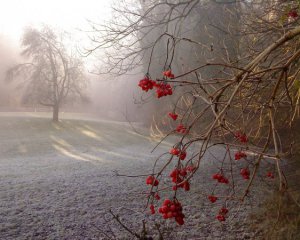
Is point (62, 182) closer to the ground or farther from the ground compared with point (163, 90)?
closer to the ground

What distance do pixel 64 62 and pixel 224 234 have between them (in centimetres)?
1950

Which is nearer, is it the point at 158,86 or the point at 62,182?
the point at 158,86

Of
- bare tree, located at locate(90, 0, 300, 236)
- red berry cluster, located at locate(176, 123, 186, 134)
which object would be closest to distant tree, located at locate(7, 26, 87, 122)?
bare tree, located at locate(90, 0, 300, 236)

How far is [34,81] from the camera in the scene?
2212 cm

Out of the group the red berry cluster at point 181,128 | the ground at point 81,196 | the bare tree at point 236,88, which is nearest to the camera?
the bare tree at point 236,88

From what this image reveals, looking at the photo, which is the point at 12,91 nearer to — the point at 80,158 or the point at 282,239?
the point at 80,158

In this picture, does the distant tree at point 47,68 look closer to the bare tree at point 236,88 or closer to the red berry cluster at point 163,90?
the bare tree at point 236,88

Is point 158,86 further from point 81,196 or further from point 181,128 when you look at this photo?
point 81,196

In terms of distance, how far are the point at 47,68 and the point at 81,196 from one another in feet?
56.3

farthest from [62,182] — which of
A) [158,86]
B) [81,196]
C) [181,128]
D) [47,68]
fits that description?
[47,68]

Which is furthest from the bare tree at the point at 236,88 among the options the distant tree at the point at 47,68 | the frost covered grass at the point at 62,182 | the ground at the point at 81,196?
the distant tree at the point at 47,68

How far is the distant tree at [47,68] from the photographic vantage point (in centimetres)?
2223

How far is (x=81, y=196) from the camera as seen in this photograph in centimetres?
688

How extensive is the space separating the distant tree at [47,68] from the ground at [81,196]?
24.2ft
